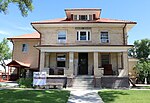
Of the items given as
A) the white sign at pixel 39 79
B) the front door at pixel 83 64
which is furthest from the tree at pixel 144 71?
the white sign at pixel 39 79

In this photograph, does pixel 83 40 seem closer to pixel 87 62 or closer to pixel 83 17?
pixel 87 62

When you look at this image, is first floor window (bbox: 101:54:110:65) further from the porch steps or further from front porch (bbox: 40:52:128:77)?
the porch steps

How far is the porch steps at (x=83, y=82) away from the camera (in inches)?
796

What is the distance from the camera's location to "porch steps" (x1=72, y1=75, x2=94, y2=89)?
66.3ft

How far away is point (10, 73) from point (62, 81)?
13.8 metres

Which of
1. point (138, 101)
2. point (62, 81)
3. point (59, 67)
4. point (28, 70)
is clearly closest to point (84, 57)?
point (59, 67)

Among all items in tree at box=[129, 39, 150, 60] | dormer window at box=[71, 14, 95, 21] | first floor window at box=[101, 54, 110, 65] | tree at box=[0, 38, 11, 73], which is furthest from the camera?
tree at box=[129, 39, 150, 60]

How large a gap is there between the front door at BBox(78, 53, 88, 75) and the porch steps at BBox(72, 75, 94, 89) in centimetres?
275

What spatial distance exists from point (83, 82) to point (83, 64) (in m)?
3.98

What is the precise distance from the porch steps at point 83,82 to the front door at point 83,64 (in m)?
2.75

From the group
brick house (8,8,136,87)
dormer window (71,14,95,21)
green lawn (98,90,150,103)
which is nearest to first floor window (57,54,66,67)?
brick house (8,8,136,87)

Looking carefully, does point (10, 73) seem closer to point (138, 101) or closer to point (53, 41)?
point (53, 41)

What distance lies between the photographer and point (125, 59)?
70.1ft

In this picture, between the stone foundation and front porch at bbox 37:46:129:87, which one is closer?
the stone foundation
